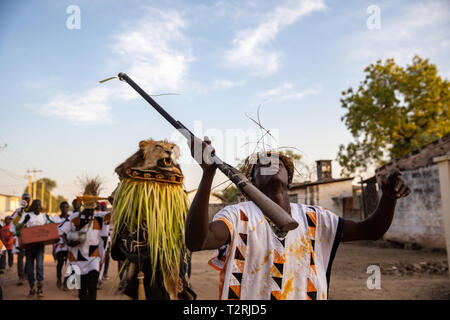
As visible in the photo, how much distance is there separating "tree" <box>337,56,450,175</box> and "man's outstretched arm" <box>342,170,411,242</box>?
65.9 ft

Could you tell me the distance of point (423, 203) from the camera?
45.7 ft

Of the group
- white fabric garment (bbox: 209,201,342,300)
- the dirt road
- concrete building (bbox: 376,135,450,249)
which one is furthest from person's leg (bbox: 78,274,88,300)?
concrete building (bbox: 376,135,450,249)

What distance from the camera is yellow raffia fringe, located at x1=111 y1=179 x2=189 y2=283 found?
159 inches

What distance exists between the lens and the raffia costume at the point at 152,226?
3.98 meters

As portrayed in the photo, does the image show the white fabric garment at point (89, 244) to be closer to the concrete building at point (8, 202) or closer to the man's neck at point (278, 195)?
the man's neck at point (278, 195)

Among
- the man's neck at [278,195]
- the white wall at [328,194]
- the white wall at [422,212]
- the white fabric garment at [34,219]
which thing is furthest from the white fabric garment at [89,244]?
the white wall at [328,194]

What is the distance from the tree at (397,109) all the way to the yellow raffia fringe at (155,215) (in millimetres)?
19159

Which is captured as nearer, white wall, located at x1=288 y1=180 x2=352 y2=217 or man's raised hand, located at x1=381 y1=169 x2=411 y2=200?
man's raised hand, located at x1=381 y1=169 x2=411 y2=200

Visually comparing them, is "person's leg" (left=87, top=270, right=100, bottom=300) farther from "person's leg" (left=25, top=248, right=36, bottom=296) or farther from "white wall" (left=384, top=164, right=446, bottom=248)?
"white wall" (left=384, top=164, right=446, bottom=248)

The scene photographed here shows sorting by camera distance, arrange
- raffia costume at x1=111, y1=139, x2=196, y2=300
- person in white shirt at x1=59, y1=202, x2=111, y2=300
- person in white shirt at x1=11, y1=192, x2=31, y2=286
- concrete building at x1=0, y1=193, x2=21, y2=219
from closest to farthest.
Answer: raffia costume at x1=111, y1=139, x2=196, y2=300, person in white shirt at x1=59, y1=202, x2=111, y2=300, person in white shirt at x1=11, y1=192, x2=31, y2=286, concrete building at x1=0, y1=193, x2=21, y2=219
